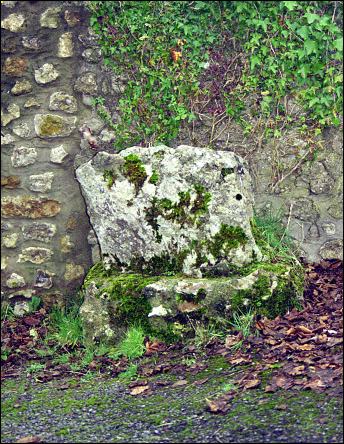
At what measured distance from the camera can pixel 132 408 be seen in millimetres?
3930

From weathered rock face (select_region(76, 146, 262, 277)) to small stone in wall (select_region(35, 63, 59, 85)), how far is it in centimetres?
104

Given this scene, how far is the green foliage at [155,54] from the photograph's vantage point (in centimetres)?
576

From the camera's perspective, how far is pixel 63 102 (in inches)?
233

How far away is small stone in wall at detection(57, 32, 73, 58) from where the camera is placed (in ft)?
19.3

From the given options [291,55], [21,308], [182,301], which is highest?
[291,55]

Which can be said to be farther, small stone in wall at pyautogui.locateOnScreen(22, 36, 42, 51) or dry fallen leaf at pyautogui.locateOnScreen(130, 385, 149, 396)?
small stone in wall at pyautogui.locateOnScreen(22, 36, 42, 51)

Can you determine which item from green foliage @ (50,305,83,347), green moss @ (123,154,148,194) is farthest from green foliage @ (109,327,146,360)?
green moss @ (123,154,148,194)

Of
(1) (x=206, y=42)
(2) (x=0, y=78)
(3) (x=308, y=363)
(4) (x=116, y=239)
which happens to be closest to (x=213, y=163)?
(4) (x=116, y=239)

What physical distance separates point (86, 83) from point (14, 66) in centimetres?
62

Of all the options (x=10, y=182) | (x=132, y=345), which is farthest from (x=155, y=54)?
(x=132, y=345)

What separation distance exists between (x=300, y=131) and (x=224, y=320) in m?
1.99

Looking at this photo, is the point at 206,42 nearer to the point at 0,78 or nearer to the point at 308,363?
the point at 0,78

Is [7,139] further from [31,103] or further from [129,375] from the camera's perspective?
[129,375]

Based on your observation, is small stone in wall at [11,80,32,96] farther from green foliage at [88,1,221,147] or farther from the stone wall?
green foliage at [88,1,221,147]
